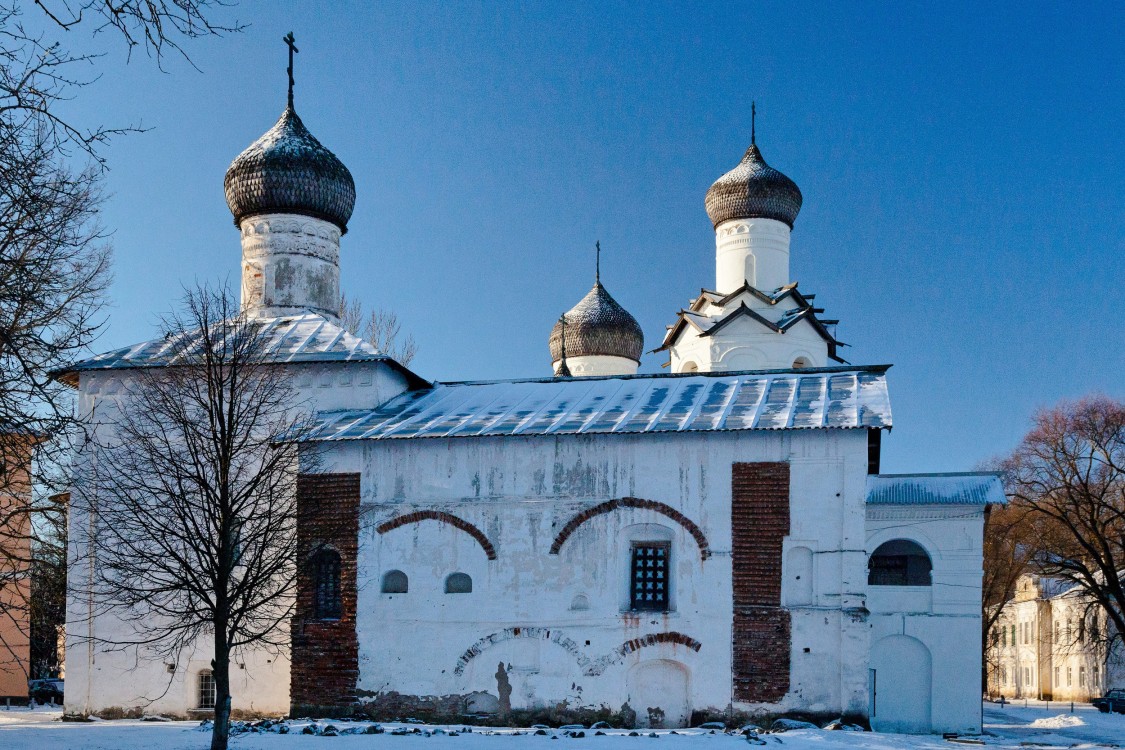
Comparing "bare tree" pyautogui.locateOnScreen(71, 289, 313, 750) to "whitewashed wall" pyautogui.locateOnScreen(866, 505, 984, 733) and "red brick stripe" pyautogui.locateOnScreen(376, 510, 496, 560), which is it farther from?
"whitewashed wall" pyautogui.locateOnScreen(866, 505, 984, 733)

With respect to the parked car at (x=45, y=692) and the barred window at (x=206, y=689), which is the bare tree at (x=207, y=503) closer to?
the barred window at (x=206, y=689)

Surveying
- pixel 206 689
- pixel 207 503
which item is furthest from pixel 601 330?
pixel 207 503

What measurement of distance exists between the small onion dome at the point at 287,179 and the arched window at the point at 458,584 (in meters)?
6.75

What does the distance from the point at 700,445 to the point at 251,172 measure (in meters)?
8.68

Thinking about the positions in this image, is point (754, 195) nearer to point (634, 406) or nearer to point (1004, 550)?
point (634, 406)

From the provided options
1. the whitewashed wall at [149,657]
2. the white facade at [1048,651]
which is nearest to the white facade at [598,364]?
the whitewashed wall at [149,657]

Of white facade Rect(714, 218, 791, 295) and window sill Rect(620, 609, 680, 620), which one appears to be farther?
white facade Rect(714, 218, 791, 295)

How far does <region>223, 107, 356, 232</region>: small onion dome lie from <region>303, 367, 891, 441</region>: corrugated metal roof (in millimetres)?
3602

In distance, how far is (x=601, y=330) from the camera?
2612 centimetres

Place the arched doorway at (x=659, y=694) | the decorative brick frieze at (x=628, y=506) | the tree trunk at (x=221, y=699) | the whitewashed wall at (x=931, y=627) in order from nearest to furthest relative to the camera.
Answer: the tree trunk at (x=221, y=699), the arched doorway at (x=659, y=694), the decorative brick frieze at (x=628, y=506), the whitewashed wall at (x=931, y=627)

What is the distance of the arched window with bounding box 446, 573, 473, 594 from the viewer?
49.7 feet

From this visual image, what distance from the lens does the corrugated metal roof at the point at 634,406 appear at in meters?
14.8

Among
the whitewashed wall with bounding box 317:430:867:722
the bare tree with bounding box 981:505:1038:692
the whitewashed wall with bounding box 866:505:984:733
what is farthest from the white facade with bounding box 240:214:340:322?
the bare tree with bounding box 981:505:1038:692

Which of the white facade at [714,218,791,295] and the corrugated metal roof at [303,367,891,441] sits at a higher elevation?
the white facade at [714,218,791,295]
